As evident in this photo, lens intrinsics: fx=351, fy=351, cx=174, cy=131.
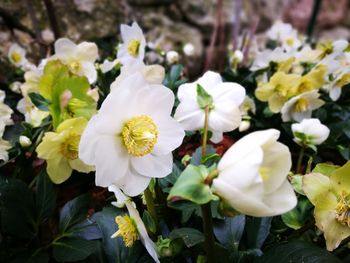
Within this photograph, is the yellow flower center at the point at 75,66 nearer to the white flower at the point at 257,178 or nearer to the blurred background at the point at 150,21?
the blurred background at the point at 150,21

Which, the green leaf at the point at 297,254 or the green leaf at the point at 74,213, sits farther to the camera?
the green leaf at the point at 74,213

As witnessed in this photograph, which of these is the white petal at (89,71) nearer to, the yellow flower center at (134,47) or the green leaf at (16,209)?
the yellow flower center at (134,47)

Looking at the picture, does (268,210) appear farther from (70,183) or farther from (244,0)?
(244,0)

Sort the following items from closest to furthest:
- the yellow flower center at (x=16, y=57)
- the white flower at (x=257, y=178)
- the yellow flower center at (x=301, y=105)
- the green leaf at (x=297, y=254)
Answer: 1. the white flower at (x=257, y=178)
2. the green leaf at (x=297, y=254)
3. the yellow flower center at (x=301, y=105)
4. the yellow flower center at (x=16, y=57)

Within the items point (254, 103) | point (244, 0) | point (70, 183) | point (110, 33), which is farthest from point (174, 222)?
point (244, 0)

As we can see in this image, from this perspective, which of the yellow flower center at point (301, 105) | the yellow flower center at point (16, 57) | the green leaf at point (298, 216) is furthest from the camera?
the yellow flower center at point (16, 57)

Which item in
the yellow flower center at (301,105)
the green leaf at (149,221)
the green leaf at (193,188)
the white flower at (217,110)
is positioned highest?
the green leaf at (193,188)

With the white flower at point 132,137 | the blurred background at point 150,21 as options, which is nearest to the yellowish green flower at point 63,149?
the white flower at point 132,137

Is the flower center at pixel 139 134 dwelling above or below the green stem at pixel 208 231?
above
